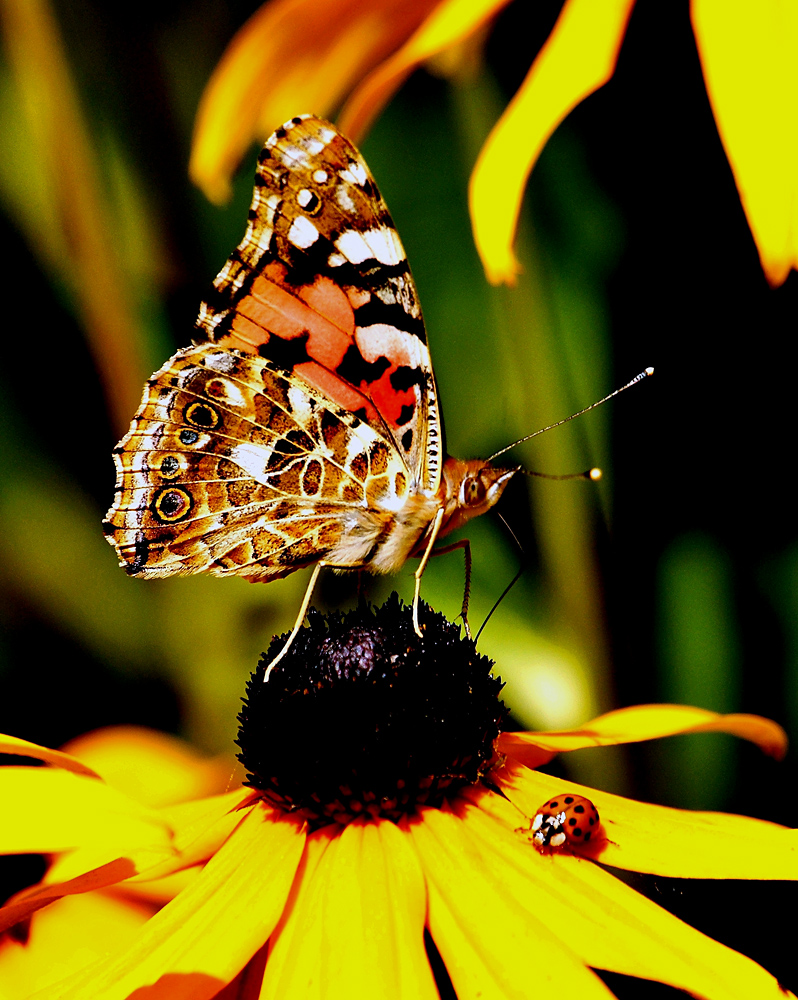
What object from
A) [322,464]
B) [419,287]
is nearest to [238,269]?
[322,464]

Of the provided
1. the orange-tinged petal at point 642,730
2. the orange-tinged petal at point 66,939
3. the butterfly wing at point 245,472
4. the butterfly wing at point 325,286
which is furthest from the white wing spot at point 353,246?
the orange-tinged petal at point 66,939

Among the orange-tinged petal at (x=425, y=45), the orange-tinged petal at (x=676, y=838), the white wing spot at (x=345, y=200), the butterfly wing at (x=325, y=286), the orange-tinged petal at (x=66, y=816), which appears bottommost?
the orange-tinged petal at (x=676, y=838)

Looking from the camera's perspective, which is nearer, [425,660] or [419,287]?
[425,660]

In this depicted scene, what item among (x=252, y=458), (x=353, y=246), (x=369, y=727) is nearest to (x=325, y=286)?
(x=353, y=246)


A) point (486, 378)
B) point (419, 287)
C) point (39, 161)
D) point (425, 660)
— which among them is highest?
point (39, 161)

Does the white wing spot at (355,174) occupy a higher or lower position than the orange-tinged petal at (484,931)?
higher

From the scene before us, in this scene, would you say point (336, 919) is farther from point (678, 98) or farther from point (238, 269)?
point (678, 98)

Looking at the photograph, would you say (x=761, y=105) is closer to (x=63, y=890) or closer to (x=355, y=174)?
(x=355, y=174)

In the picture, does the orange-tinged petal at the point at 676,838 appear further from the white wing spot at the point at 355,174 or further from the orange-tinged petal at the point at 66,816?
the white wing spot at the point at 355,174
